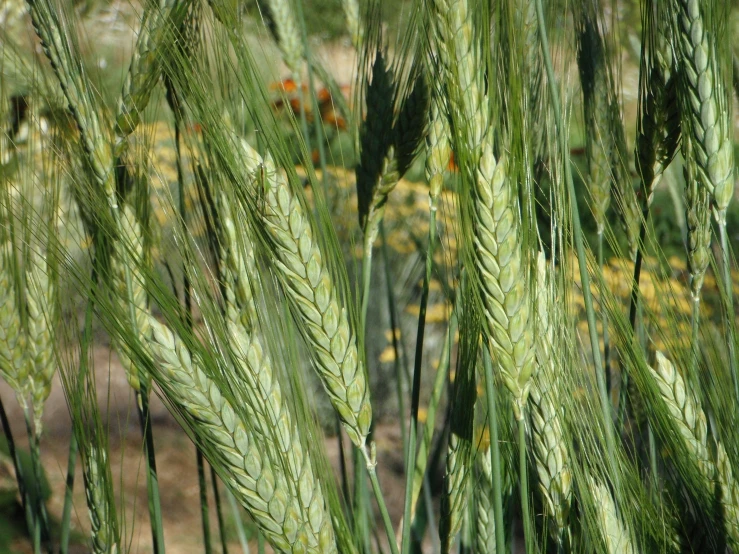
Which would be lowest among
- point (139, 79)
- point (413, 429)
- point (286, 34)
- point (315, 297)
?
point (413, 429)

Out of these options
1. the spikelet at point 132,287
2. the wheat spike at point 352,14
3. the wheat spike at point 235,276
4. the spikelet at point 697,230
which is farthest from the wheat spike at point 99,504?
the wheat spike at point 352,14

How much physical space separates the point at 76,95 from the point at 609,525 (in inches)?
29.4

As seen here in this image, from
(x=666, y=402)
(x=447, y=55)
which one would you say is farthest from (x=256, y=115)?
(x=666, y=402)

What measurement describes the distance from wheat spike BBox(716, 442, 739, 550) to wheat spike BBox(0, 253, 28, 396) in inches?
33.9

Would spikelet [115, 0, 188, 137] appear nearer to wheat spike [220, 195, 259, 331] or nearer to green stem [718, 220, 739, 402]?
wheat spike [220, 195, 259, 331]

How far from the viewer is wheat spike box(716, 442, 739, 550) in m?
0.76

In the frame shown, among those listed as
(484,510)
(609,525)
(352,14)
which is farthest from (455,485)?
(352,14)

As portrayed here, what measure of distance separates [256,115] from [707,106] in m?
0.51

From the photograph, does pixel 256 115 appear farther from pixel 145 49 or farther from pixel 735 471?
pixel 735 471

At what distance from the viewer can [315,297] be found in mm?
654

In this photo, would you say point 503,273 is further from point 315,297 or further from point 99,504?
point 99,504

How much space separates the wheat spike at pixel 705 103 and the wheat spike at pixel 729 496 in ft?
0.91

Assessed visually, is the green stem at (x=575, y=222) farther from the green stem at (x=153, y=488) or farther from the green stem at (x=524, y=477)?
the green stem at (x=153, y=488)

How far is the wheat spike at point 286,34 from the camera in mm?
1453
